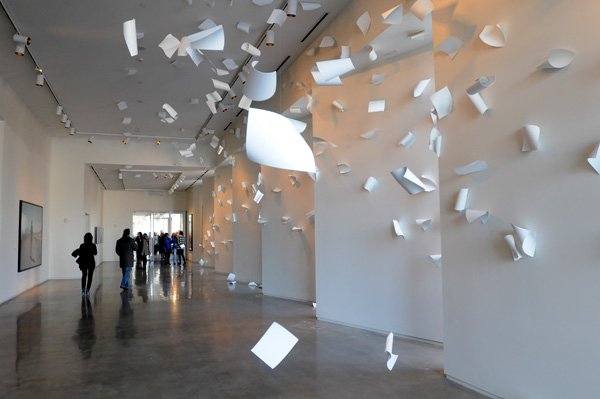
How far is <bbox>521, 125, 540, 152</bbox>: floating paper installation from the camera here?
3031mm

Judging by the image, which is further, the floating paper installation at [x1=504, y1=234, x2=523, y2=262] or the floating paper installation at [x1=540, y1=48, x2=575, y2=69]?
the floating paper installation at [x1=504, y1=234, x2=523, y2=262]

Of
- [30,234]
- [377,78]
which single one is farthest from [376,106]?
[30,234]

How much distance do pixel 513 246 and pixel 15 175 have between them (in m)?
8.94

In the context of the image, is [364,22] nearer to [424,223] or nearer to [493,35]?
[493,35]

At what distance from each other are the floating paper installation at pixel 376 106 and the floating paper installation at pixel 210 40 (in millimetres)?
2171

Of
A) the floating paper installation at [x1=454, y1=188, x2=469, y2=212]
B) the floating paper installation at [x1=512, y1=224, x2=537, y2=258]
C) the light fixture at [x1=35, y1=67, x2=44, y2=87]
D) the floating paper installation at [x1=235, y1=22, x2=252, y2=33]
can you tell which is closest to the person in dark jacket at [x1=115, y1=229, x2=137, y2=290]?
the light fixture at [x1=35, y1=67, x2=44, y2=87]

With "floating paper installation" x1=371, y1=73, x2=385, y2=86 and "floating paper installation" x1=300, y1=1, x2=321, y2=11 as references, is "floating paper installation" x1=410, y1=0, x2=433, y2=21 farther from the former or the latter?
"floating paper installation" x1=300, y1=1, x2=321, y2=11

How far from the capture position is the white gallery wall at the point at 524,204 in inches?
108

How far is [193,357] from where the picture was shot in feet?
14.9

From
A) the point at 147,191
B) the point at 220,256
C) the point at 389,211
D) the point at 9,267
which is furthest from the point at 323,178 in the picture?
the point at 147,191

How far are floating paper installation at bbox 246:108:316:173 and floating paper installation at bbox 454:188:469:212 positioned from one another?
1.32 meters

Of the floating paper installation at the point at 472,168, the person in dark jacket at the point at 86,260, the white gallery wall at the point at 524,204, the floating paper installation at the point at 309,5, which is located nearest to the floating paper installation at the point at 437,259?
the white gallery wall at the point at 524,204

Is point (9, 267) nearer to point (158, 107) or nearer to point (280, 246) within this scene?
point (158, 107)

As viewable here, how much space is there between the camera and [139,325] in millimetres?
6180
